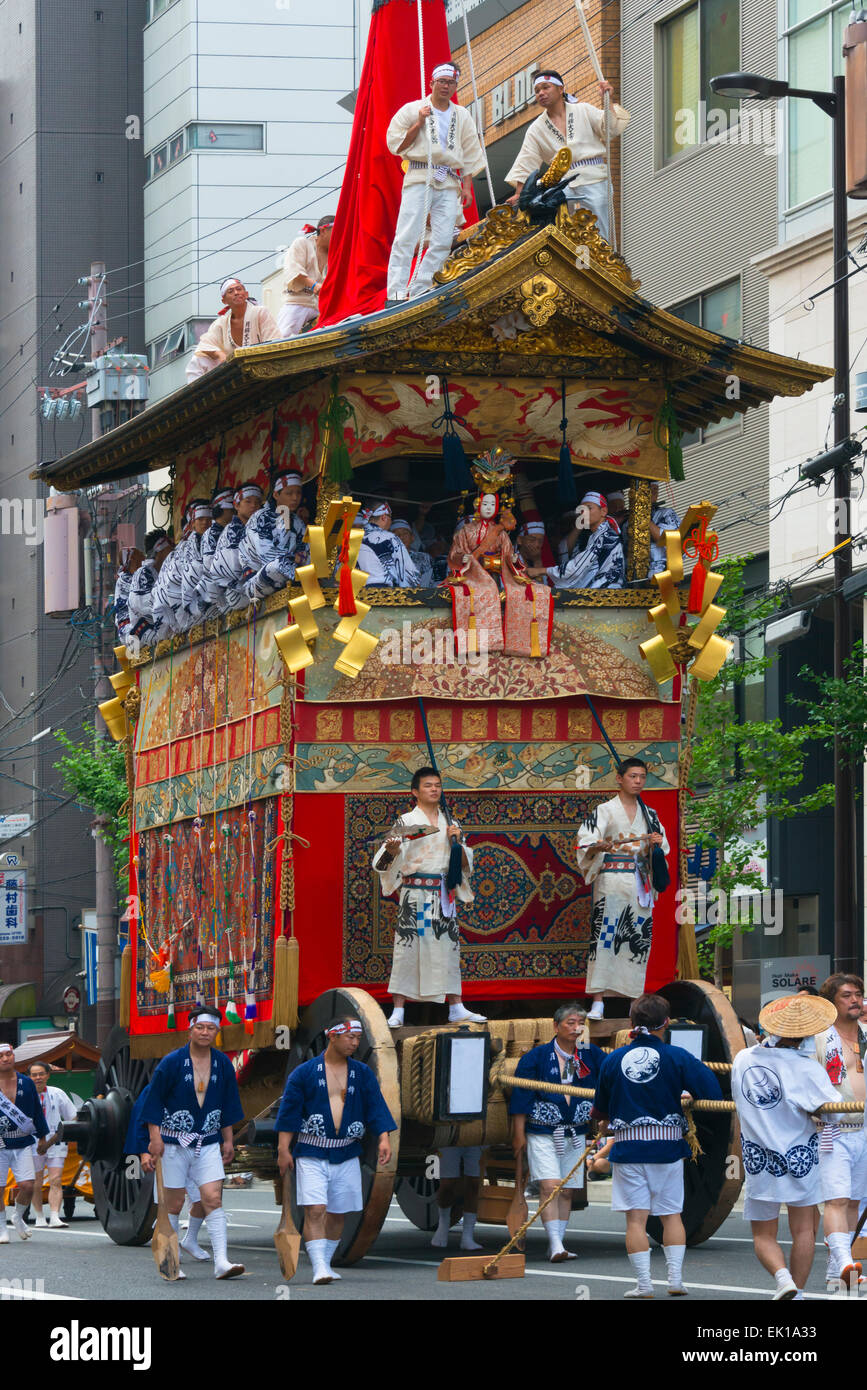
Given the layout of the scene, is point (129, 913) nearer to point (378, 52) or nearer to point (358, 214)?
point (358, 214)

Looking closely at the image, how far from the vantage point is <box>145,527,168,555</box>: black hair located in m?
18.1

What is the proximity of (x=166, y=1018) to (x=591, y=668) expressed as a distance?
14.3 feet

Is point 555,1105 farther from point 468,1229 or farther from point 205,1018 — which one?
point 205,1018

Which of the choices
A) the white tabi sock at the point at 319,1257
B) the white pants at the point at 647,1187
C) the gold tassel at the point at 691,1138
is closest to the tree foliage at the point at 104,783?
the white tabi sock at the point at 319,1257

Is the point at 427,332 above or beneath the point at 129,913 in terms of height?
above

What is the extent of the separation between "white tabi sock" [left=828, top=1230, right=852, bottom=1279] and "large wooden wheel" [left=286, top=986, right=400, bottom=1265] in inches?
109

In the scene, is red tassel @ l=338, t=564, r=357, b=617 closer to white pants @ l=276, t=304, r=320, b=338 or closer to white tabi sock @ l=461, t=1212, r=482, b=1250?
white pants @ l=276, t=304, r=320, b=338

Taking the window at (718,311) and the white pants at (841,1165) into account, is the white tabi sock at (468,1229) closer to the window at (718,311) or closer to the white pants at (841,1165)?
the white pants at (841,1165)

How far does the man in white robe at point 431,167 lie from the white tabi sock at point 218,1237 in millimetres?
5996

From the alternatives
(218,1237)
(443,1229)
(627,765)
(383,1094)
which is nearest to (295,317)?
(627,765)

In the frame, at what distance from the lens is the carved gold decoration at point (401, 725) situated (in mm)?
14984

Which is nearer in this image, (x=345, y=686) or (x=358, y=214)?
(x=345, y=686)

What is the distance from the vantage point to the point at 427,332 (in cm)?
1484
